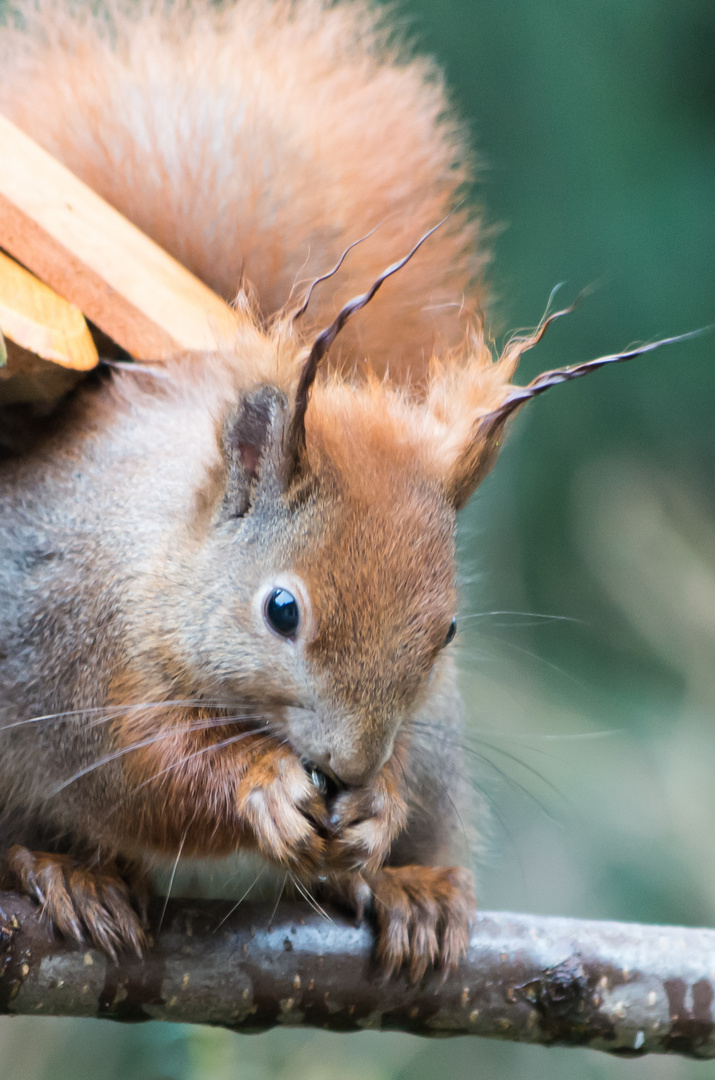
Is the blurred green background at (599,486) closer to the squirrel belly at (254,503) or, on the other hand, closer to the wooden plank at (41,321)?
the squirrel belly at (254,503)

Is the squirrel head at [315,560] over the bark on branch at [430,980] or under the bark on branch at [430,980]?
over

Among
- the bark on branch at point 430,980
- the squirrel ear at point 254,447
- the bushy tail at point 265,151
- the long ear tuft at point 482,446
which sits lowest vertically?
the bark on branch at point 430,980

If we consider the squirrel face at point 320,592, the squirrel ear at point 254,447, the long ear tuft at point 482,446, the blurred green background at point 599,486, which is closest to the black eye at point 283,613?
the squirrel face at point 320,592

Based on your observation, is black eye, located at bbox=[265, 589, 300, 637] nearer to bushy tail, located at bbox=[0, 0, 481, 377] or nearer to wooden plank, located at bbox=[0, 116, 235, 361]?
wooden plank, located at bbox=[0, 116, 235, 361]

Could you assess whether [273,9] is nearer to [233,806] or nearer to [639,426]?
[233,806]

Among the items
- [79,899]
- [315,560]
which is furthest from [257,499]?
[79,899]

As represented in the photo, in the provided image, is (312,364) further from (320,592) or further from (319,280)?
(320,592)
